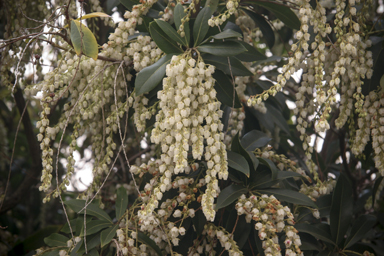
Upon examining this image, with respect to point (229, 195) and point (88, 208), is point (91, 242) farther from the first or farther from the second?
point (229, 195)

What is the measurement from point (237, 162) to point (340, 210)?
21.5 inches

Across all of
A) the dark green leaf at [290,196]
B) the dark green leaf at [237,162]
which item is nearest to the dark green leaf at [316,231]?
the dark green leaf at [290,196]

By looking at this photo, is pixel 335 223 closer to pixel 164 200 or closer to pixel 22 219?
pixel 164 200

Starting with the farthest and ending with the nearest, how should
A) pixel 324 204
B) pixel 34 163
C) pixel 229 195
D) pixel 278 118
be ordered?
pixel 34 163
pixel 278 118
pixel 324 204
pixel 229 195

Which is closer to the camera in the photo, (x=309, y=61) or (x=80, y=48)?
(x=80, y=48)

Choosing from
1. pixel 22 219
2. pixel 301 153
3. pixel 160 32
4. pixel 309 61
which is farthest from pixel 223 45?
pixel 22 219

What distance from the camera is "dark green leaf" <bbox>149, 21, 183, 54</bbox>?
1237mm

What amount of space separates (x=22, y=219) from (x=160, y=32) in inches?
98.1

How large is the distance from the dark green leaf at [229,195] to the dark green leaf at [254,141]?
233 mm

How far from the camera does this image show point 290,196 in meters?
1.39

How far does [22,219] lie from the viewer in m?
3.01

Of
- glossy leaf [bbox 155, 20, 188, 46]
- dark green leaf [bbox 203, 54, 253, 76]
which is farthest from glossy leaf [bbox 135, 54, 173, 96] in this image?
dark green leaf [bbox 203, 54, 253, 76]

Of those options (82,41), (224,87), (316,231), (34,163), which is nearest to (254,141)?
(224,87)

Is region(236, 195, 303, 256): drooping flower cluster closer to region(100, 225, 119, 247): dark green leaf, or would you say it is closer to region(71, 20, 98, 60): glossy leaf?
region(100, 225, 119, 247): dark green leaf
